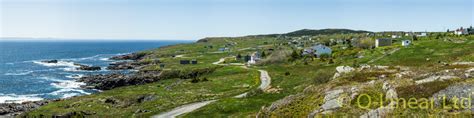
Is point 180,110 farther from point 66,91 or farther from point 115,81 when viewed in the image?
point 115,81

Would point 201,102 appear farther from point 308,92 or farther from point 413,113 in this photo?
point 413,113

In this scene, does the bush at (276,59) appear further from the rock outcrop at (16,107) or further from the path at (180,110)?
the path at (180,110)

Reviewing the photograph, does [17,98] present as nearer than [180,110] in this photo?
No

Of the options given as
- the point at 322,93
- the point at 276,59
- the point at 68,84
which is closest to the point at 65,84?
the point at 68,84

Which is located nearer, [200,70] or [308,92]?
[308,92]

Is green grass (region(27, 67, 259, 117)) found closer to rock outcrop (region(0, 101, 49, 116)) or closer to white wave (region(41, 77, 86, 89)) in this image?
rock outcrop (region(0, 101, 49, 116))

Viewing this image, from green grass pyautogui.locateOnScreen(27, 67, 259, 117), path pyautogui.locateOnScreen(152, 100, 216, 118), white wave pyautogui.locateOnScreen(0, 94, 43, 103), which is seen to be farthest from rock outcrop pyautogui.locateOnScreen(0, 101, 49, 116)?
path pyautogui.locateOnScreen(152, 100, 216, 118)

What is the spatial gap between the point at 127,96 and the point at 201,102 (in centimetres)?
2286

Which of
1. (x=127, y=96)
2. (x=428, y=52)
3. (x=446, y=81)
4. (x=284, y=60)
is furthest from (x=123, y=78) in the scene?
(x=446, y=81)

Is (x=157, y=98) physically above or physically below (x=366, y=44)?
below

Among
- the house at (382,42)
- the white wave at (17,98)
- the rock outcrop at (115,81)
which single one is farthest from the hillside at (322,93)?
the house at (382,42)

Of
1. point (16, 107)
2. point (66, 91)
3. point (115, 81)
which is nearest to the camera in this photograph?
point (16, 107)

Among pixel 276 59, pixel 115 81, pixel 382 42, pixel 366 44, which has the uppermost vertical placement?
pixel 382 42

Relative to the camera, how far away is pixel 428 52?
87938 millimetres
